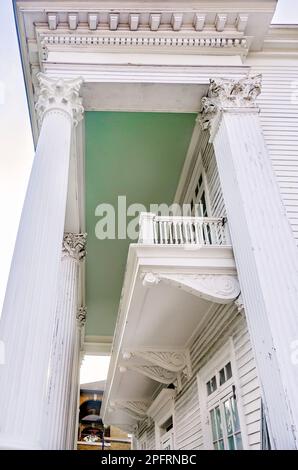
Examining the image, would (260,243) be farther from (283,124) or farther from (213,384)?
(213,384)

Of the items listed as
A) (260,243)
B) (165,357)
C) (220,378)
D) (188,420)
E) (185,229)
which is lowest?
(188,420)

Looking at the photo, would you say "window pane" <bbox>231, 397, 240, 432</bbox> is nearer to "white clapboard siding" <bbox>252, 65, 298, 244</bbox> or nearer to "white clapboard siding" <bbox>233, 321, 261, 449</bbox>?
"white clapboard siding" <bbox>233, 321, 261, 449</bbox>

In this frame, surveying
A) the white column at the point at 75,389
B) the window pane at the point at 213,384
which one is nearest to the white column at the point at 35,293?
the window pane at the point at 213,384

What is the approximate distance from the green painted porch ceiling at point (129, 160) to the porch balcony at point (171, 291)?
267 centimetres

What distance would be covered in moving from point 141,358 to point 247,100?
5400 millimetres

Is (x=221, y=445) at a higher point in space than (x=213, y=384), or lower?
lower

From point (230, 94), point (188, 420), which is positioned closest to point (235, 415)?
point (188, 420)

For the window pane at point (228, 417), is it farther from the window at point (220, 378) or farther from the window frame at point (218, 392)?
the window at point (220, 378)

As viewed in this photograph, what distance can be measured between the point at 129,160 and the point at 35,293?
5.85 metres

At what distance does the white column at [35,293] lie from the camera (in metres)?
2.98

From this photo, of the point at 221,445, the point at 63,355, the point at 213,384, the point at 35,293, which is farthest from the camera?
the point at 63,355

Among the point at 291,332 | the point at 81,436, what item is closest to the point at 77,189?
the point at 291,332

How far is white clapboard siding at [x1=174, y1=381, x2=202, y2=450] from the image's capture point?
6789 millimetres

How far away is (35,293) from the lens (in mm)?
3668
